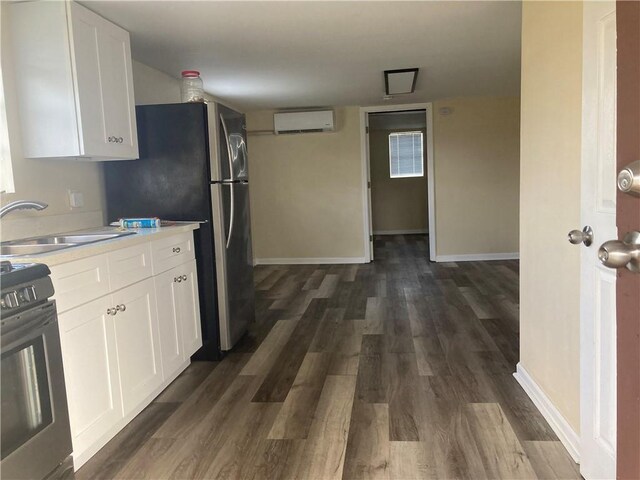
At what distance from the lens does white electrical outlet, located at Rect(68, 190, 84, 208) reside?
2.75 m

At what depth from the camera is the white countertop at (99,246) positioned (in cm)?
165

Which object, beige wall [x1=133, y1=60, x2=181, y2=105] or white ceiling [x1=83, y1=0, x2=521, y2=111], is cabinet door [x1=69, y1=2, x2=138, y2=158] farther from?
beige wall [x1=133, y1=60, x2=181, y2=105]

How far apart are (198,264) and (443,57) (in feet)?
8.32

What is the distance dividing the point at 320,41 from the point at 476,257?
13.0 feet

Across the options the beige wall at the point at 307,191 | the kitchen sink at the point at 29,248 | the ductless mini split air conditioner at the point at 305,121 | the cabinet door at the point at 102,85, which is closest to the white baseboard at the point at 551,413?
the kitchen sink at the point at 29,248

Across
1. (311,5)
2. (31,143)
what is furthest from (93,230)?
(311,5)

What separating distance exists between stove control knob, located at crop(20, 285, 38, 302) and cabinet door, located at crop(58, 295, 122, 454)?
0.95 ft

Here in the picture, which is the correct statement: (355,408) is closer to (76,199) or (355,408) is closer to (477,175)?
(76,199)

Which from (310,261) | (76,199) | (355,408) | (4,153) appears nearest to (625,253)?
(355,408)

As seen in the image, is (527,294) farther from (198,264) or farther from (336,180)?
(336,180)

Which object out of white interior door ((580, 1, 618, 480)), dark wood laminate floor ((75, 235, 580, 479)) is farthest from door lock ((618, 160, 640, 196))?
dark wood laminate floor ((75, 235, 580, 479))

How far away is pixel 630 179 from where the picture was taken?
690mm

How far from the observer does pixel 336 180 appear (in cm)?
629

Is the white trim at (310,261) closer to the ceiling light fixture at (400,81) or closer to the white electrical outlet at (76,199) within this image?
the ceiling light fixture at (400,81)
